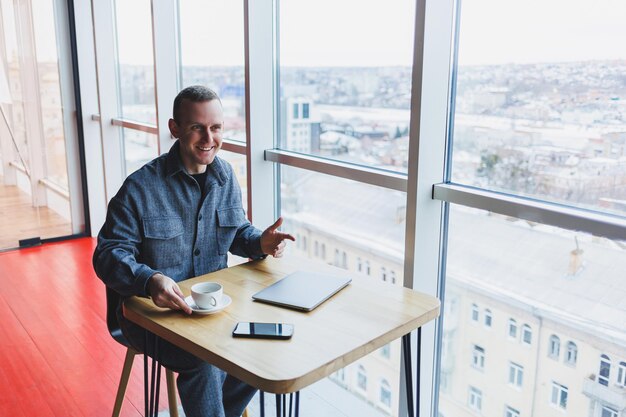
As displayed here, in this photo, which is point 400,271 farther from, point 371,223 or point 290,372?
point 290,372

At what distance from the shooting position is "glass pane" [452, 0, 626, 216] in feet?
5.18

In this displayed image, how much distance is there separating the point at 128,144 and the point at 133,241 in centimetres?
324

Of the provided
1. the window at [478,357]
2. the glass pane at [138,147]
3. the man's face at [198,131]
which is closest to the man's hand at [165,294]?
the man's face at [198,131]

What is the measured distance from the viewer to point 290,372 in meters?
1.20

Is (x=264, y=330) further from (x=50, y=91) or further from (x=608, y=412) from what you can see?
(x=50, y=91)

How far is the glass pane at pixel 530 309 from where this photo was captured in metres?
1.66

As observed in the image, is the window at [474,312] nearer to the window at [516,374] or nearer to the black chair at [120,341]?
the window at [516,374]

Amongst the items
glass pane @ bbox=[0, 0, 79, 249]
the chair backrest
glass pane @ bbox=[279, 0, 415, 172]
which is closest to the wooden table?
the chair backrest

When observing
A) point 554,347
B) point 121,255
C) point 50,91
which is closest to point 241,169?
point 121,255

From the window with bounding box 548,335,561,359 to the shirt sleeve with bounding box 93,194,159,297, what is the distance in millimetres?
1219

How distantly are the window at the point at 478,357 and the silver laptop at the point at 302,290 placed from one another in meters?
0.61

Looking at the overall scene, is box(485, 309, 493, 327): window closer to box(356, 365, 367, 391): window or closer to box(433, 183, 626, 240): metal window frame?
box(433, 183, 626, 240): metal window frame

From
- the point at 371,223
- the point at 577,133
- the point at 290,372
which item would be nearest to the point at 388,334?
the point at 290,372

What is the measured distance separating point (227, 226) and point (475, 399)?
42.5 inches
